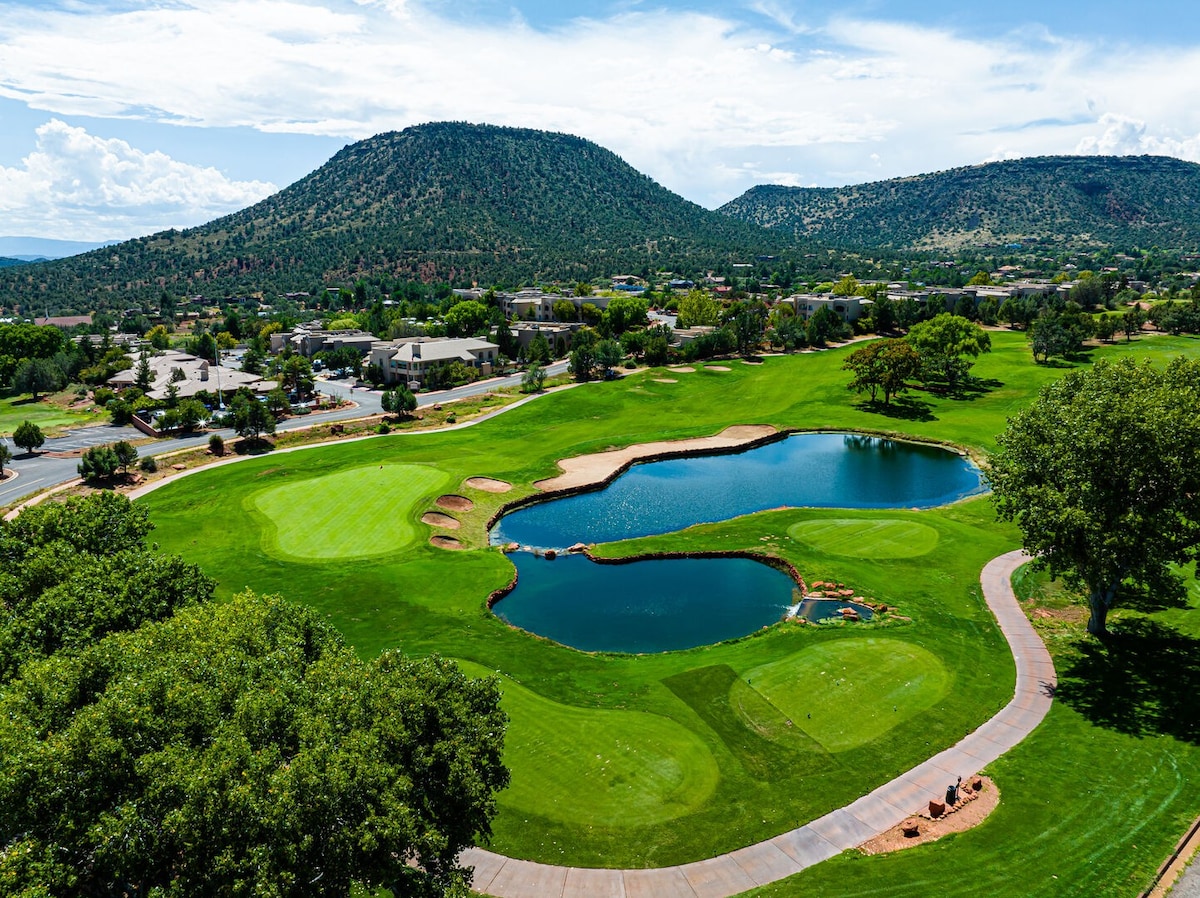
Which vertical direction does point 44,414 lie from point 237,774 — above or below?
below

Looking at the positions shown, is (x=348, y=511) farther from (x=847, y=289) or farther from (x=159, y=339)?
(x=847, y=289)

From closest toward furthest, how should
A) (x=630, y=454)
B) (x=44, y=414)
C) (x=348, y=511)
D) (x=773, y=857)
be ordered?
(x=773, y=857) → (x=348, y=511) → (x=630, y=454) → (x=44, y=414)

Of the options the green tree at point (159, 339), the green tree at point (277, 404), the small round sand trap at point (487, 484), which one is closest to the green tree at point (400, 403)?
the green tree at point (277, 404)

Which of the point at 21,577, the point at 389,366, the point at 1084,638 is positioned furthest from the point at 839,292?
the point at 21,577

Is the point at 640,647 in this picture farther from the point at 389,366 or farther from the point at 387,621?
the point at 389,366

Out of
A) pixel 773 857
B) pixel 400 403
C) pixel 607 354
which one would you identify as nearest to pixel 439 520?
pixel 400 403
